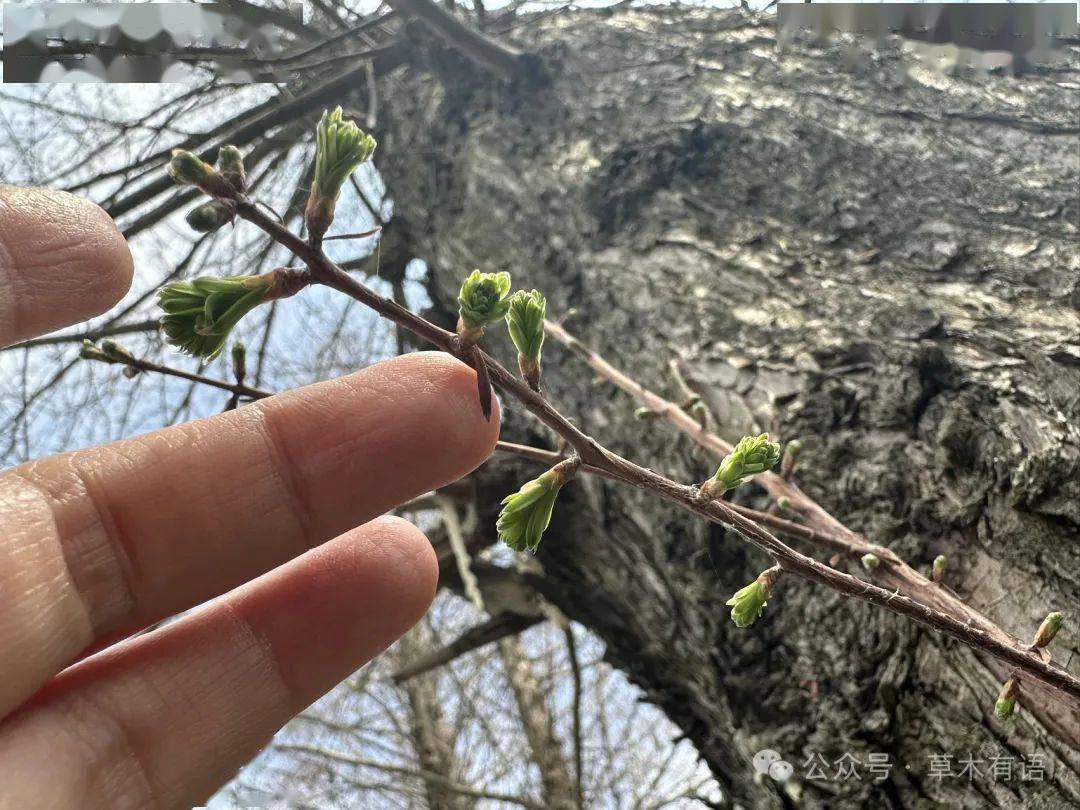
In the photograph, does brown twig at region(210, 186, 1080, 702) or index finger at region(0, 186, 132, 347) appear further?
index finger at region(0, 186, 132, 347)

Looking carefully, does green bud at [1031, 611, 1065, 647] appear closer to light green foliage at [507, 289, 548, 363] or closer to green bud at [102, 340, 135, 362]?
light green foliage at [507, 289, 548, 363]

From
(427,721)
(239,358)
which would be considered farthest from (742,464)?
(427,721)

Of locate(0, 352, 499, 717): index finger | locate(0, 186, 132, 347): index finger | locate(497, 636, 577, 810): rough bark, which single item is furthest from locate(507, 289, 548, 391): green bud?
locate(497, 636, 577, 810): rough bark

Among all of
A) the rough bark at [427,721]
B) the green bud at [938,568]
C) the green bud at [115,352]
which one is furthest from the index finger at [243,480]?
the rough bark at [427,721]

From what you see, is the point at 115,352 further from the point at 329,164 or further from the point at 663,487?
the point at 663,487

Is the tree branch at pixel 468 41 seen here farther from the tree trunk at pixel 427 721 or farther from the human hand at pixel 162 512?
the tree trunk at pixel 427 721

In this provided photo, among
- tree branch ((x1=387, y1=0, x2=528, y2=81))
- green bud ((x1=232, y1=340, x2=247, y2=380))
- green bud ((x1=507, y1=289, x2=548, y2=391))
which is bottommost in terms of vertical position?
green bud ((x1=232, y1=340, x2=247, y2=380))

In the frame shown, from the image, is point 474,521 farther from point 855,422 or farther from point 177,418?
point 177,418

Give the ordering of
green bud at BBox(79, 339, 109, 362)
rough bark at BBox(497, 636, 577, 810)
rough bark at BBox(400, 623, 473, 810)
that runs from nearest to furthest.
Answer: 1. green bud at BBox(79, 339, 109, 362)
2. rough bark at BBox(497, 636, 577, 810)
3. rough bark at BBox(400, 623, 473, 810)
